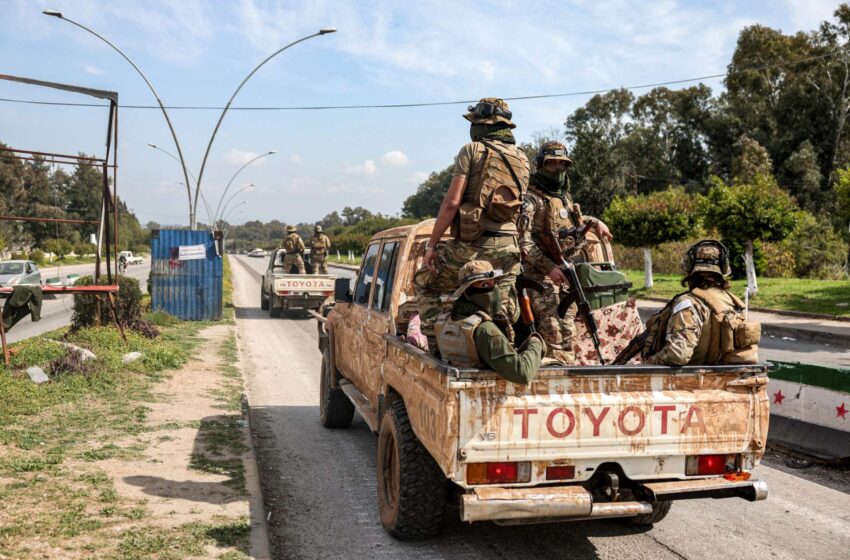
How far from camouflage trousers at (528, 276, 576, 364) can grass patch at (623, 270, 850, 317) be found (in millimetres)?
14258

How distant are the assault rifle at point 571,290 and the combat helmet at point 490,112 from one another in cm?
100

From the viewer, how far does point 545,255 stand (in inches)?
221

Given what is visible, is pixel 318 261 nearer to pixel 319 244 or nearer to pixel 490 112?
pixel 319 244

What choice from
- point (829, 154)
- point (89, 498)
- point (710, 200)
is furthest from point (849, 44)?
point (89, 498)

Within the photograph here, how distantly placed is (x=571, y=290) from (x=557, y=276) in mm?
146

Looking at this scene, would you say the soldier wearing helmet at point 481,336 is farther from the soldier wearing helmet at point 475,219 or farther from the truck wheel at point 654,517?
the truck wheel at point 654,517

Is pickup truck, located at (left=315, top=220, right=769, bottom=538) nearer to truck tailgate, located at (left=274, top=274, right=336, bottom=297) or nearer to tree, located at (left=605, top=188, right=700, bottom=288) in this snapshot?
truck tailgate, located at (left=274, top=274, right=336, bottom=297)

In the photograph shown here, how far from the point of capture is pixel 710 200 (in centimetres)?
2409

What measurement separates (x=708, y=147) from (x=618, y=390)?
57.2 m

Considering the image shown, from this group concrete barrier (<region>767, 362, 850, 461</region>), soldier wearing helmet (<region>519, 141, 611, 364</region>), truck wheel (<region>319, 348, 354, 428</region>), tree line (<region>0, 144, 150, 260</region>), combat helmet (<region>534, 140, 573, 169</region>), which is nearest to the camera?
soldier wearing helmet (<region>519, 141, 611, 364</region>)

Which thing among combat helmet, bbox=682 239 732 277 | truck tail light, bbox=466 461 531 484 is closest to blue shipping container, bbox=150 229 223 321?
combat helmet, bbox=682 239 732 277

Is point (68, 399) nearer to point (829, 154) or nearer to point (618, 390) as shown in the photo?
point (618, 390)

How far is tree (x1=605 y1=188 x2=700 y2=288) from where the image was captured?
2530cm

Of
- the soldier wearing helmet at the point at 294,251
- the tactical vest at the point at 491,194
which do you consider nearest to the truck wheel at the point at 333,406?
the tactical vest at the point at 491,194
